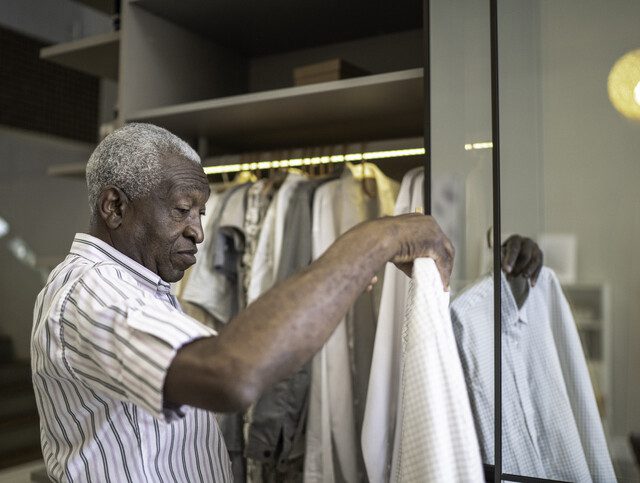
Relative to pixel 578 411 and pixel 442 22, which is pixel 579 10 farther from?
pixel 578 411

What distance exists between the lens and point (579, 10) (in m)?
1.14

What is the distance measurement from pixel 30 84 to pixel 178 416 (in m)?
3.23

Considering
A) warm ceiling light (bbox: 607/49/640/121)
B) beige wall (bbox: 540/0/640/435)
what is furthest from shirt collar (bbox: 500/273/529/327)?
warm ceiling light (bbox: 607/49/640/121)

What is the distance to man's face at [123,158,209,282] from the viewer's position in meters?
0.97

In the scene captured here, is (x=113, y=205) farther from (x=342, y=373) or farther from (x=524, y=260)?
(x=342, y=373)

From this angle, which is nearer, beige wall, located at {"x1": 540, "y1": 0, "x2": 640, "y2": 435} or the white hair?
the white hair

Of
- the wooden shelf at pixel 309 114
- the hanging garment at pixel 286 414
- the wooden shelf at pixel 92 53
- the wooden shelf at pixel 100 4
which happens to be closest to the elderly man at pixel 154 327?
the hanging garment at pixel 286 414

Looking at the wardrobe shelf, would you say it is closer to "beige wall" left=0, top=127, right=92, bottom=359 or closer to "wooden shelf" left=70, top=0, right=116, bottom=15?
"wooden shelf" left=70, top=0, right=116, bottom=15

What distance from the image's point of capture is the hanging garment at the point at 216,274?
5.85ft

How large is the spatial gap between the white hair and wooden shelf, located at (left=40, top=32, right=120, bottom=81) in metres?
1.24

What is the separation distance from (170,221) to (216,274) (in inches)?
33.1

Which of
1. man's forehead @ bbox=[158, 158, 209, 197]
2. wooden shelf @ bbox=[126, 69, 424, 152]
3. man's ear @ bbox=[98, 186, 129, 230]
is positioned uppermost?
wooden shelf @ bbox=[126, 69, 424, 152]

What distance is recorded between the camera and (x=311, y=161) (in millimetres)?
1885

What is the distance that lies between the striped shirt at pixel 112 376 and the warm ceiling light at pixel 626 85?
784 mm
